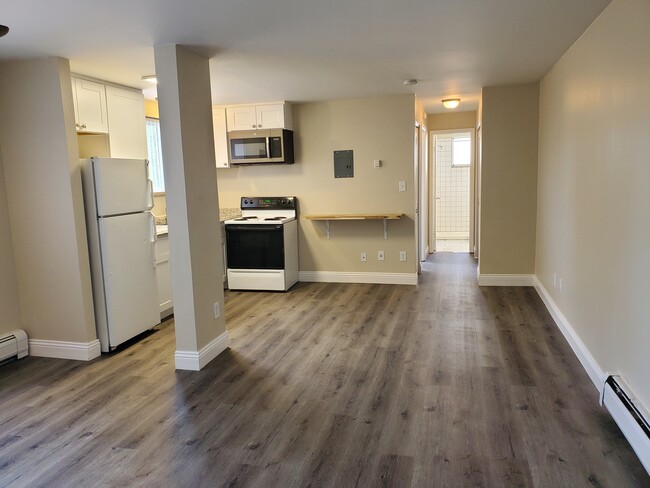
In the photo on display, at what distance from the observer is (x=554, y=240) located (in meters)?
4.29

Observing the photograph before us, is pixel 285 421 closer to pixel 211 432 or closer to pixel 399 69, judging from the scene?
pixel 211 432

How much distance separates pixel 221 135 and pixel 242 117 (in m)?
0.36

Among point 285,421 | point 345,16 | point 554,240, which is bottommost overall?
point 285,421

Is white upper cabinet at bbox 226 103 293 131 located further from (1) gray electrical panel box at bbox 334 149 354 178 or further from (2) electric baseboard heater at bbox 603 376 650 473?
(2) electric baseboard heater at bbox 603 376 650 473

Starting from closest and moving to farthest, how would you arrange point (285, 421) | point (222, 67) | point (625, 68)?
point (625, 68), point (285, 421), point (222, 67)

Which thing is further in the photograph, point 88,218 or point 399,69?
point 399,69

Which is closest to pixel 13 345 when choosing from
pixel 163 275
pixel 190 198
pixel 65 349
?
pixel 65 349

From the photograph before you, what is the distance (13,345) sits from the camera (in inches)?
145

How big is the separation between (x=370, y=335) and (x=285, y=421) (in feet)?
5.08

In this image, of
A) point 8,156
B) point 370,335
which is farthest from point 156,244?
Answer: point 370,335

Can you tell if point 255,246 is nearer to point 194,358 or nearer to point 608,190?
point 194,358

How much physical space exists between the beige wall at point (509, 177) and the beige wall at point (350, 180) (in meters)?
0.86

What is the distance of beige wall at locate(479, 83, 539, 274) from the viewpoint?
5.27m

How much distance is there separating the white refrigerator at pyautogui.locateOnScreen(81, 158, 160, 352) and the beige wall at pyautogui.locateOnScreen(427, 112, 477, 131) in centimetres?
495
